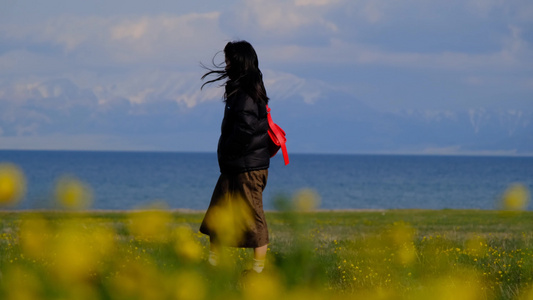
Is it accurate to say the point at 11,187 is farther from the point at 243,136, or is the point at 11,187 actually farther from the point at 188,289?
the point at 243,136

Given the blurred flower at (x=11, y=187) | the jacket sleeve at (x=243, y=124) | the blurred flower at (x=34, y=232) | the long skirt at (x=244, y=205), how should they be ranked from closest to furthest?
1. the blurred flower at (x=11, y=187)
2. the blurred flower at (x=34, y=232)
3. the jacket sleeve at (x=243, y=124)
4. the long skirt at (x=244, y=205)

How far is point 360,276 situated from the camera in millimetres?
5117

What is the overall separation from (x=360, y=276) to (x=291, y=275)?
2.62 metres

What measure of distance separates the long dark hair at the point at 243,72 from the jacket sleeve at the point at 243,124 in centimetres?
10

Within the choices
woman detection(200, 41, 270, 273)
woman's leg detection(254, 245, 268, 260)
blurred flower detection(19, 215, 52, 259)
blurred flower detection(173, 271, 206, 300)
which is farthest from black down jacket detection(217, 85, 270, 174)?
blurred flower detection(173, 271, 206, 300)

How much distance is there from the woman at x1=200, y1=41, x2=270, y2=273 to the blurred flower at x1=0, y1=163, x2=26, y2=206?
351 centimetres

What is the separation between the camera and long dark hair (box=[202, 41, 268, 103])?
5.52m

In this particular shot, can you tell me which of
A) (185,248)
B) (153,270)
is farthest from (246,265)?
(153,270)

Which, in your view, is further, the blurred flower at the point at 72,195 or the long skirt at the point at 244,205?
the long skirt at the point at 244,205

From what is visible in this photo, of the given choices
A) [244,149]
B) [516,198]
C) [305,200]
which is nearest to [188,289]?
[305,200]

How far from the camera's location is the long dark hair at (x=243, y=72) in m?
5.52

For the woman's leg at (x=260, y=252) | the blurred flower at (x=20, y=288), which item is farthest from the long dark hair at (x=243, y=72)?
the blurred flower at (x=20, y=288)

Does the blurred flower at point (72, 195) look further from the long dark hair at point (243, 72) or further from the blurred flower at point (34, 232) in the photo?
the long dark hair at point (243, 72)

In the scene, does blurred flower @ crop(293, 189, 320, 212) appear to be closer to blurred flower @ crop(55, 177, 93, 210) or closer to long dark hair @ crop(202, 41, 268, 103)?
blurred flower @ crop(55, 177, 93, 210)
